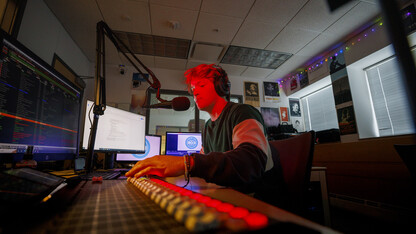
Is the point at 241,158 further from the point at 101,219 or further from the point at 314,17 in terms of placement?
the point at 314,17

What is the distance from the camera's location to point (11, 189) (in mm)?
254

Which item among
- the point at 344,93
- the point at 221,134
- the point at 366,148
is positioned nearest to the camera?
the point at 221,134

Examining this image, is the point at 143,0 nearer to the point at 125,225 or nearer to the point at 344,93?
the point at 125,225

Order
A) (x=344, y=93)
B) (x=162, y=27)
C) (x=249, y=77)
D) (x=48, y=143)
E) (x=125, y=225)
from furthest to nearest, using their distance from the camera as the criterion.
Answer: (x=249, y=77)
(x=344, y=93)
(x=162, y=27)
(x=48, y=143)
(x=125, y=225)

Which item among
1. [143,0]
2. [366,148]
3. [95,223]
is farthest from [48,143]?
[366,148]

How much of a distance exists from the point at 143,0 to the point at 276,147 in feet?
7.00

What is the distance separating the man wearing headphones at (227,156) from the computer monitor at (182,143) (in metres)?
0.79

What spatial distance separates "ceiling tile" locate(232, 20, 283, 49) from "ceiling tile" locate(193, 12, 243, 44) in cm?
11

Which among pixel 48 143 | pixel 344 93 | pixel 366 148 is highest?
pixel 344 93

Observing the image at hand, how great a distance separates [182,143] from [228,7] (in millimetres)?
1689

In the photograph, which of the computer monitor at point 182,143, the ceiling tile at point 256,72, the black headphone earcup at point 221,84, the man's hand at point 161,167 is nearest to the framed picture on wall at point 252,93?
the ceiling tile at point 256,72

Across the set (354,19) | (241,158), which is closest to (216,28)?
(354,19)

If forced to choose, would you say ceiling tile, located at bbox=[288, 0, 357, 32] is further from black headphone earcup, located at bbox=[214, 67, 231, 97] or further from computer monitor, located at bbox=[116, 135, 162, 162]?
computer monitor, located at bbox=[116, 135, 162, 162]

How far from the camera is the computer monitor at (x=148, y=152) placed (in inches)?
60.6
